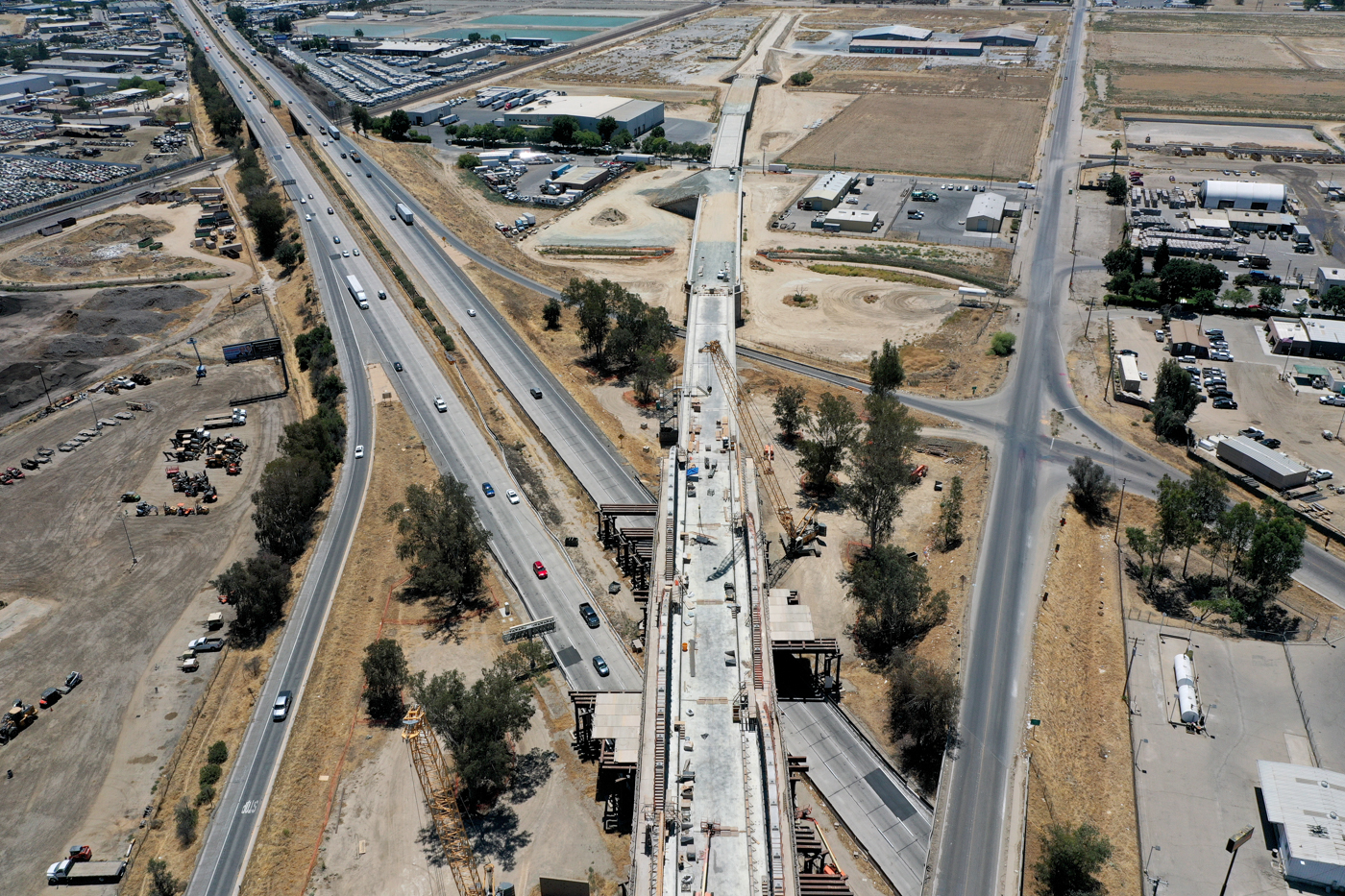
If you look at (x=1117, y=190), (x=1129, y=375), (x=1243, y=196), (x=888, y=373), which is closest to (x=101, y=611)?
(x=888, y=373)

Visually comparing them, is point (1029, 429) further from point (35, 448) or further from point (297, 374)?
point (35, 448)

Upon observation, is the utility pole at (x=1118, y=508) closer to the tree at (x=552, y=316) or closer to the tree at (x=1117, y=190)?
the tree at (x=552, y=316)

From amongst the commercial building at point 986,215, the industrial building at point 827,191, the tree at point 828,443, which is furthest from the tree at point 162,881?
the commercial building at point 986,215

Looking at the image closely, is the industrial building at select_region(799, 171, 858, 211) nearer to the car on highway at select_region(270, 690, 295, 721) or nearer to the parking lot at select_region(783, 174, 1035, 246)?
the parking lot at select_region(783, 174, 1035, 246)

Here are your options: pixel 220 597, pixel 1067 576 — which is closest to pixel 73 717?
pixel 220 597

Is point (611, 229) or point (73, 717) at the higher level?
point (611, 229)

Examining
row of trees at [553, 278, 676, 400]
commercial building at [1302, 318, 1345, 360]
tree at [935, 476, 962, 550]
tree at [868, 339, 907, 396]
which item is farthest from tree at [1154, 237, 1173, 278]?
row of trees at [553, 278, 676, 400]

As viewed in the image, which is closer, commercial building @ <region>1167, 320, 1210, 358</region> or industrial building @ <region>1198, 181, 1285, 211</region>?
commercial building @ <region>1167, 320, 1210, 358</region>
